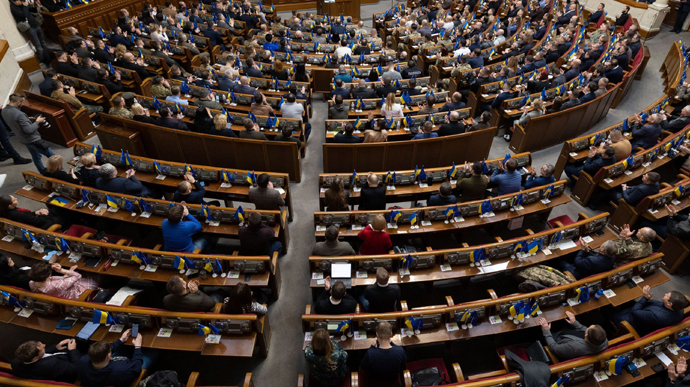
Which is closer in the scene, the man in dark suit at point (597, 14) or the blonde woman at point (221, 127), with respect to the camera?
the blonde woman at point (221, 127)

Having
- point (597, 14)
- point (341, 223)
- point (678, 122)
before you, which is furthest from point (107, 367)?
point (597, 14)

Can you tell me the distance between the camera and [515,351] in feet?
14.7

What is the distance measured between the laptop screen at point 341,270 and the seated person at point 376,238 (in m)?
0.52

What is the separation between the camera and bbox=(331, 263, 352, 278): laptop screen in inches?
194

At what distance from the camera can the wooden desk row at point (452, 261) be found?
5.09m

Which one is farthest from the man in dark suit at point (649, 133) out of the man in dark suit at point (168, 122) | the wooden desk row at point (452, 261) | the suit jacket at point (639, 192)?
the man in dark suit at point (168, 122)

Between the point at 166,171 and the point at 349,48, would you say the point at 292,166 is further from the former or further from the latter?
the point at 349,48

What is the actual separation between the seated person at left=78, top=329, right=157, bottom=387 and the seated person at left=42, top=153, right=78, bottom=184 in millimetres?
3613

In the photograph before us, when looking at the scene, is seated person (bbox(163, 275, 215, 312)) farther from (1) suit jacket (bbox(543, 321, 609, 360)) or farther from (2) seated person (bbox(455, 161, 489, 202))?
(2) seated person (bbox(455, 161, 489, 202))

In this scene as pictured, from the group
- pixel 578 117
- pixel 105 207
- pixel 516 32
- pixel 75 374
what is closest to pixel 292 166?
pixel 105 207

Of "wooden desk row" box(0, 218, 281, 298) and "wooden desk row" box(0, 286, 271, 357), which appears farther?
"wooden desk row" box(0, 218, 281, 298)

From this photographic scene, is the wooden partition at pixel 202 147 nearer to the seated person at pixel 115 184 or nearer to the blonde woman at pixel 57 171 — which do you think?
the blonde woman at pixel 57 171

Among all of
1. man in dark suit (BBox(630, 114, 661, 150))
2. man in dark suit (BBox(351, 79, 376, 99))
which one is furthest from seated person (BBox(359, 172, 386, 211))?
man in dark suit (BBox(630, 114, 661, 150))

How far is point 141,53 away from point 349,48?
6247 mm
